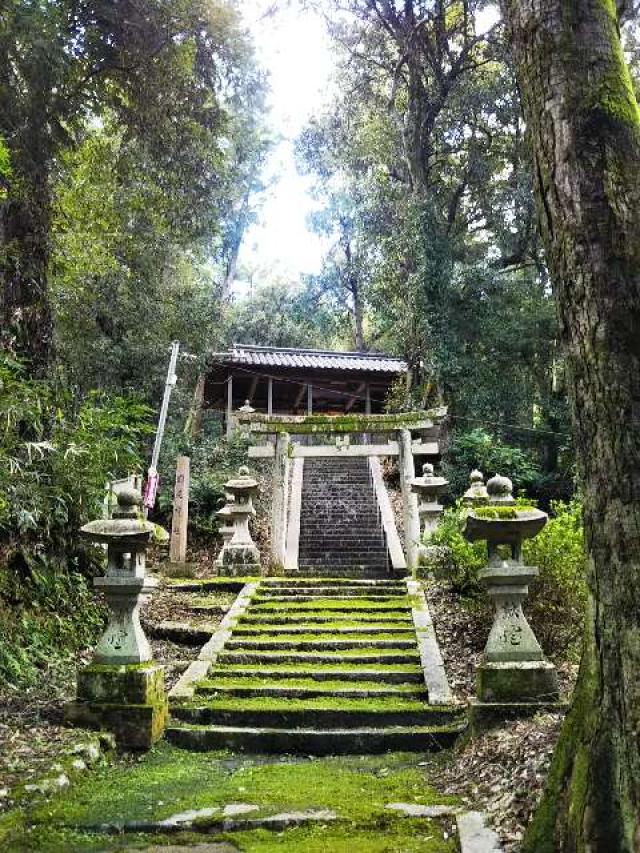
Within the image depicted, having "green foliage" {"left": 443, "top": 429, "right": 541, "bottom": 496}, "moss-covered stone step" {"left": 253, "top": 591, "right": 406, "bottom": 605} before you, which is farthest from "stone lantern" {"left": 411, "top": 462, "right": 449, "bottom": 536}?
"green foliage" {"left": 443, "top": 429, "right": 541, "bottom": 496}

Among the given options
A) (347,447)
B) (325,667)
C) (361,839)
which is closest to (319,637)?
(325,667)

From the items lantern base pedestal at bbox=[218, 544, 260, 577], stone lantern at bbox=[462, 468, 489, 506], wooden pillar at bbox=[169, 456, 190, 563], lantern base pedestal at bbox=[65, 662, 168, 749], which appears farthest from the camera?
wooden pillar at bbox=[169, 456, 190, 563]

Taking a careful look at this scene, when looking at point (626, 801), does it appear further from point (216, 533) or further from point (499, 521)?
point (216, 533)

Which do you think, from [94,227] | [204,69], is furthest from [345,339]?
[204,69]

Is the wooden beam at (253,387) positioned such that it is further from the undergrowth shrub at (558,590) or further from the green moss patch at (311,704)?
the green moss patch at (311,704)

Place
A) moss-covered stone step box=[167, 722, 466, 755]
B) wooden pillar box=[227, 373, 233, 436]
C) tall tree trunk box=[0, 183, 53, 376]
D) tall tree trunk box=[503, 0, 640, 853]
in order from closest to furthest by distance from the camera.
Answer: tall tree trunk box=[503, 0, 640, 853] → moss-covered stone step box=[167, 722, 466, 755] → tall tree trunk box=[0, 183, 53, 376] → wooden pillar box=[227, 373, 233, 436]

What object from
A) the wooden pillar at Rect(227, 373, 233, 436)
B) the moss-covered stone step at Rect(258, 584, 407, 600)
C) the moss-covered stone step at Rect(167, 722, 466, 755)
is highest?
the wooden pillar at Rect(227, 373, 233, 436)

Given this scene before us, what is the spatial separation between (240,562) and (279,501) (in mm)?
1479

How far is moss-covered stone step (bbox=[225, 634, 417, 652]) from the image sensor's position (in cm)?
800

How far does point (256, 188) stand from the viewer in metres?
28.7

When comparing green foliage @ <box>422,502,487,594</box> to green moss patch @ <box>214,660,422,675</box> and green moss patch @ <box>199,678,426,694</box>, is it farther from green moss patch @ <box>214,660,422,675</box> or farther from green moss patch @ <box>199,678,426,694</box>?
green moss patch @ <box>199,678,426,694</box>

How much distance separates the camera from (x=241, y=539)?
1234 centimetres

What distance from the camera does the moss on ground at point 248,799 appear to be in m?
3.66

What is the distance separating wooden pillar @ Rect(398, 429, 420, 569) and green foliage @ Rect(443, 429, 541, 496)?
4324 millimetres
